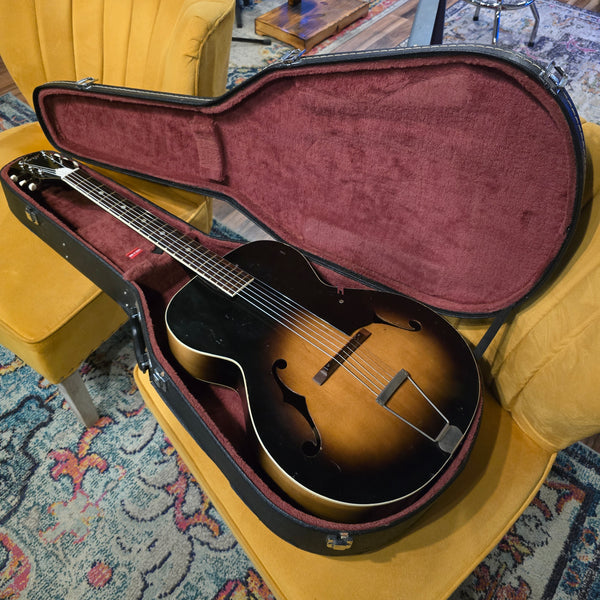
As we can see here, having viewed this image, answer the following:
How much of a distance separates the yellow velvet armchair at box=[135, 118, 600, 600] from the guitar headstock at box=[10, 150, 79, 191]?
0.70 metres

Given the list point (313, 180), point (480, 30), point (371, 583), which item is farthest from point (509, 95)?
point (480, 30)

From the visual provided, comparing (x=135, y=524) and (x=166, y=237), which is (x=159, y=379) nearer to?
(x=166, y=237)

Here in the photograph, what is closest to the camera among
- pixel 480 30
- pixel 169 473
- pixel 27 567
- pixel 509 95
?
pixel 509 95

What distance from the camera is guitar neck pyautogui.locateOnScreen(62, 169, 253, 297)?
819 millimetres

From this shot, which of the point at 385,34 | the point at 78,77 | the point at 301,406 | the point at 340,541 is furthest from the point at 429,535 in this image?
the point at 385,34

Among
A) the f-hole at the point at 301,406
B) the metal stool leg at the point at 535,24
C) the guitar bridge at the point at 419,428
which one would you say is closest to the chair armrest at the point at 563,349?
the guitar bridge at the point at 419,428

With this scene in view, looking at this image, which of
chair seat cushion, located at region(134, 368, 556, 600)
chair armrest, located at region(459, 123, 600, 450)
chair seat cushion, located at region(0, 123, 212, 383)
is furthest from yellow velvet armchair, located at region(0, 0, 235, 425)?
chair armrest, located at region(459, 123, 600, 450)

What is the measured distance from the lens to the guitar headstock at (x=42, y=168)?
1.00 m

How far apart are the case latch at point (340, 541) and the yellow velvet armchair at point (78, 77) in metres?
0.66

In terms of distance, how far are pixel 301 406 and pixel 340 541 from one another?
19 cm

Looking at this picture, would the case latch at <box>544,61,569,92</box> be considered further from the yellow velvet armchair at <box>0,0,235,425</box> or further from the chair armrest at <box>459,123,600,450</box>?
the yellow velvet armchair at <box>0,0,235,425</box>

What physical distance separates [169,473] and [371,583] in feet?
1.95

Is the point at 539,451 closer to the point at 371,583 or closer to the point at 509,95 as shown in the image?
the point at 371,583

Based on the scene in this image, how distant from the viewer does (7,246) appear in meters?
0.98
